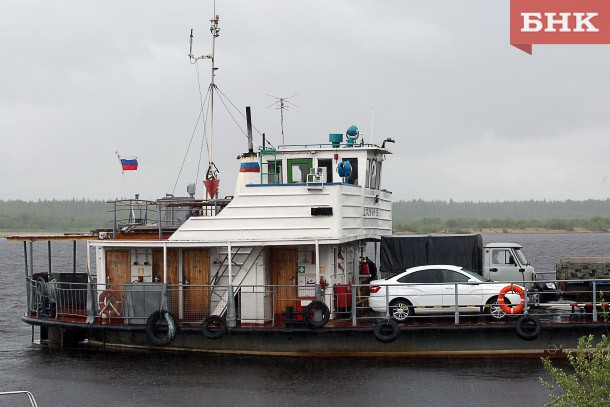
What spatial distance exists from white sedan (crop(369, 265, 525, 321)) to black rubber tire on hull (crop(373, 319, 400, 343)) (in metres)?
0.41

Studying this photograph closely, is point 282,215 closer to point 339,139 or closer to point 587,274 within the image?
point 339,139

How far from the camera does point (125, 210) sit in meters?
24.6

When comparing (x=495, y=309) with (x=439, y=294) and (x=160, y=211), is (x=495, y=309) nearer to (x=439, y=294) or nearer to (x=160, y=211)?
(x=439, y=294)

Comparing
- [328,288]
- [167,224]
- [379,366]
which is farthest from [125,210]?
[379,366]

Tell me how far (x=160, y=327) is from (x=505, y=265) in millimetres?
9227

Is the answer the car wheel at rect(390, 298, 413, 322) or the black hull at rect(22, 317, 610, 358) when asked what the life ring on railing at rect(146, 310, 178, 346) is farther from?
the car wheel at rect(390, 298, 413, 322)

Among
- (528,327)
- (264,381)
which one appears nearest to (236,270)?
(264,381)

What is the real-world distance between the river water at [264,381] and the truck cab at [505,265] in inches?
112

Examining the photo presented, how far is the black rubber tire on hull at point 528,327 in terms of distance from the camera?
21406 mm

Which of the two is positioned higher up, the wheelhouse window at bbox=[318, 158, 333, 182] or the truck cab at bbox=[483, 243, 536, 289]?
the wheelhouse window at bbox=[318, 158, 333, 182]

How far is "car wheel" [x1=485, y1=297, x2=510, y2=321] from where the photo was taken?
2181 cm

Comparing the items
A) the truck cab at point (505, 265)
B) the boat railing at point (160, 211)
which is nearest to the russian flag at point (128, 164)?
the boat railing at point (160, 211)

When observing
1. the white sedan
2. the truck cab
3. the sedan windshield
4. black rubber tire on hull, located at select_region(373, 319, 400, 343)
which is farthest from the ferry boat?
the truck cab

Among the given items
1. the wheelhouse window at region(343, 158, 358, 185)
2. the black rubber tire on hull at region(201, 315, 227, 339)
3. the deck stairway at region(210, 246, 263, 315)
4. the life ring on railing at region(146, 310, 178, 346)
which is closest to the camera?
the black rubber tire on hull at region(201, 315, 227, 339)
